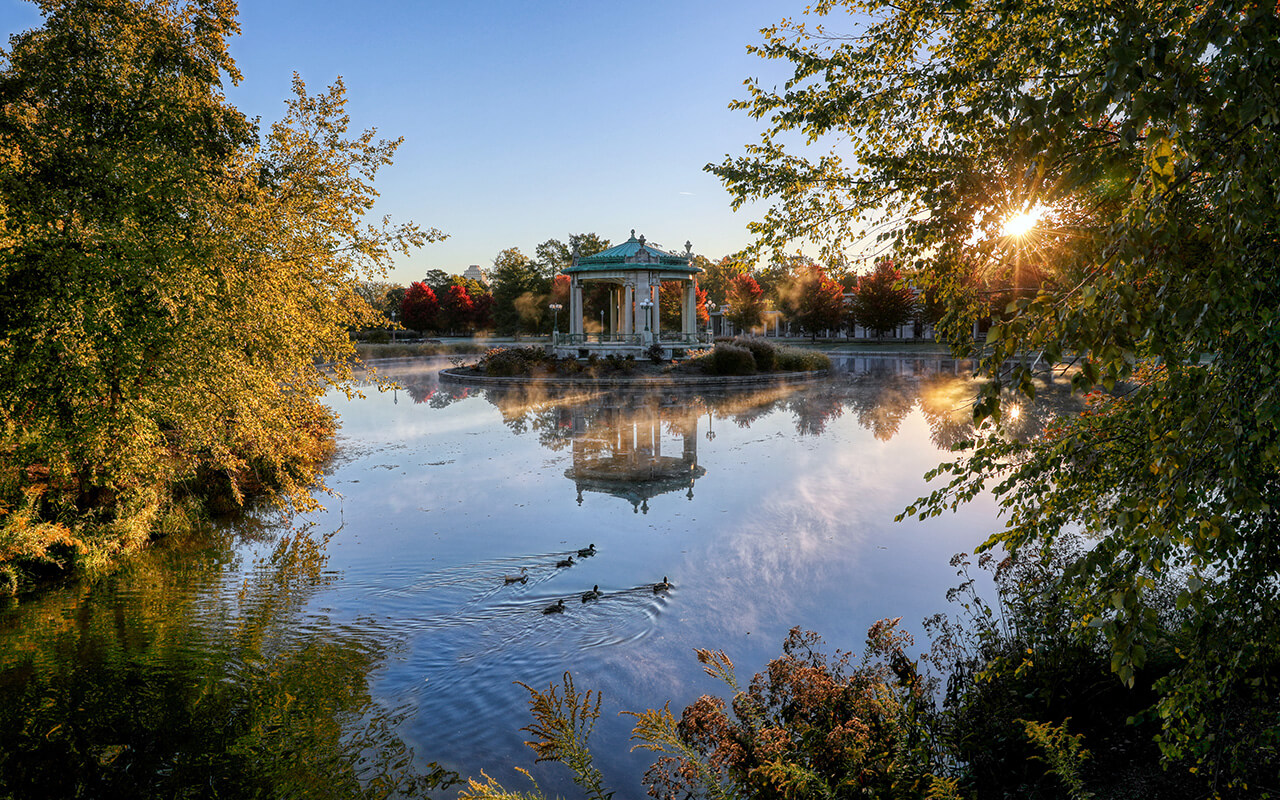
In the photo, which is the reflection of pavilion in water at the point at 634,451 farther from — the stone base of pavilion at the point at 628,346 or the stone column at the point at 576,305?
the stone column at the point at 576,305

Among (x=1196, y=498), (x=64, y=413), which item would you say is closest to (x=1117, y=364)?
(x=1196, y=498)

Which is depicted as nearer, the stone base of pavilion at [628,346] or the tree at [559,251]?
the stone base of pavilion at [628,346]

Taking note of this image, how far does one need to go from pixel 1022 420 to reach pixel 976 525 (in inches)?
418

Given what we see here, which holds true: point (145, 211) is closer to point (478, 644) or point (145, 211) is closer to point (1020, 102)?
point (478, 644)

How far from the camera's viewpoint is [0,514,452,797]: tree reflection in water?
4797mm

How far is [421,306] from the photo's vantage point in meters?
77.7

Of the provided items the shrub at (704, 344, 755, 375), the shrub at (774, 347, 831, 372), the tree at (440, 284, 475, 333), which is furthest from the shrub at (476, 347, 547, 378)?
the tree at (440, 284, 475, 333)

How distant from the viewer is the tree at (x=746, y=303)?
234ft

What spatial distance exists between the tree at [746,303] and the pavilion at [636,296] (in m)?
34.0

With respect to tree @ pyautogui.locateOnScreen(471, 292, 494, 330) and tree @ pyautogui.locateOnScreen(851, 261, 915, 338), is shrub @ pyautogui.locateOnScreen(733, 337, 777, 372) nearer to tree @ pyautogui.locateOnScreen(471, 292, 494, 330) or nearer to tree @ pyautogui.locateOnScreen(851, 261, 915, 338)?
tree @ pyautogui.locateOnScreen(851, 261, 915, 338)

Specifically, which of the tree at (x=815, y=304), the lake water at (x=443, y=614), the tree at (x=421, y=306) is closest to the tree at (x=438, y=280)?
the tree at (x=421, y=306)

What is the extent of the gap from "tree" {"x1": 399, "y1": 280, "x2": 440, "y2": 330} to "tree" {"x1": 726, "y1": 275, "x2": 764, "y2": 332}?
1301 inches

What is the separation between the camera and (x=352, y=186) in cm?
1151

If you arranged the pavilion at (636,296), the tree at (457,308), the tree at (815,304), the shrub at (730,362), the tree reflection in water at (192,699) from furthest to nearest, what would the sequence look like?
1. the tree at (457,308)
2. the tree at (815,304)
3. the pavilion at (636,296)
4. the shrub at (730,362)
5. the tree reflection in water at (192,699)
